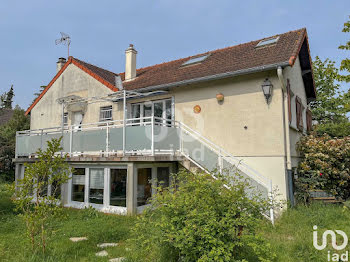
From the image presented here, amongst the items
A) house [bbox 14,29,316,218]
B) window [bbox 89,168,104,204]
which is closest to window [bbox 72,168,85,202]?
house [bbox 14,29,316,218]

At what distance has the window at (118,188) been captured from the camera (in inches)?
350

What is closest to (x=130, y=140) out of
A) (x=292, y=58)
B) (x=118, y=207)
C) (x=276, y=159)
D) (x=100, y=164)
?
(x=100, y=164)

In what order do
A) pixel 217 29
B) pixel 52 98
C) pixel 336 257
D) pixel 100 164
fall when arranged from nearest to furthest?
pixel 336 257, pixel 100 164, pixel 217 29, pixel 52 98

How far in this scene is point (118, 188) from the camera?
9023 millimetres

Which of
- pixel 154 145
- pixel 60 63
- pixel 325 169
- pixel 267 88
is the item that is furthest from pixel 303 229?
pixel 60 63

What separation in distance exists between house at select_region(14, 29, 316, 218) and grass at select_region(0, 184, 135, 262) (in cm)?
110

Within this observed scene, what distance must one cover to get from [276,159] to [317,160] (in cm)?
200

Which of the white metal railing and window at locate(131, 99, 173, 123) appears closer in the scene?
the white metal railing

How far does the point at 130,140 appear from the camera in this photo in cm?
883

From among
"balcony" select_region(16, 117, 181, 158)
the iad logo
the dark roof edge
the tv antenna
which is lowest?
the iad logo

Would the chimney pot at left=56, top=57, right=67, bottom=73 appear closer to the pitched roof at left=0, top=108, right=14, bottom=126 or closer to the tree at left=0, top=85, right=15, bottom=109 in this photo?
the pitched roof at left=0, top=108, right=14, bottom=126

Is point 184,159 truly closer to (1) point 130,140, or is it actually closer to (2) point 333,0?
(1) point 130,140

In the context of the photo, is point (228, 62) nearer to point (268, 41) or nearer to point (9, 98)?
point (268, 41)

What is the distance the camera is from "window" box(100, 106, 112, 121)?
12219mm
